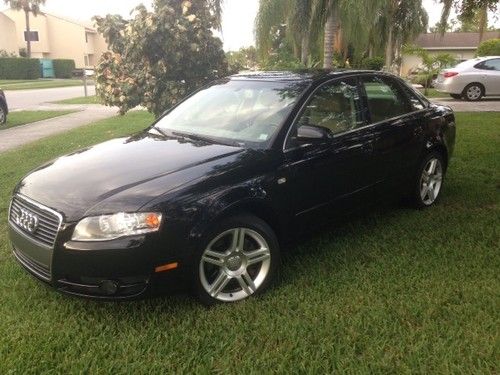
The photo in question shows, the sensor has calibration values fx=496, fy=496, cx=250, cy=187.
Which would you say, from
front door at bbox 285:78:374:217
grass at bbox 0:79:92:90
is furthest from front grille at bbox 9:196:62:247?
grass at bbox 0:79:92:90

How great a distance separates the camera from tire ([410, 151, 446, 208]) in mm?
5051

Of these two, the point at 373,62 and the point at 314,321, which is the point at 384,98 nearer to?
the point at 314,321

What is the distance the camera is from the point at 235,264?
337cm

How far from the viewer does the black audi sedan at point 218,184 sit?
2930 millimetres

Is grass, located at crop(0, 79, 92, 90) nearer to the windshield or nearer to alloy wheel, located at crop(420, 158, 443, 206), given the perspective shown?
the windshield

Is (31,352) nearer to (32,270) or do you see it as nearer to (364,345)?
(32,270)

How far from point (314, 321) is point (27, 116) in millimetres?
14542

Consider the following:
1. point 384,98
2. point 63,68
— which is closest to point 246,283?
point 384,98

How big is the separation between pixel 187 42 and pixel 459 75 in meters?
11.3

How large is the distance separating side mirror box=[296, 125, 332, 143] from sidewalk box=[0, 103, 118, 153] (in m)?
7.47

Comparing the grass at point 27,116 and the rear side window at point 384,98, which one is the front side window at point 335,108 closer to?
the rear side window at point 384,98

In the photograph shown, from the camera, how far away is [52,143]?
32.1 ft

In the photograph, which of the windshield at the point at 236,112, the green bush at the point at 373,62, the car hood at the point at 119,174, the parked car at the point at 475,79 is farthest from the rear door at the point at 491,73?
the car hood at the point at 119,174

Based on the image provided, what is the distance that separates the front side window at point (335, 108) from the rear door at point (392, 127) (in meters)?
0.17
